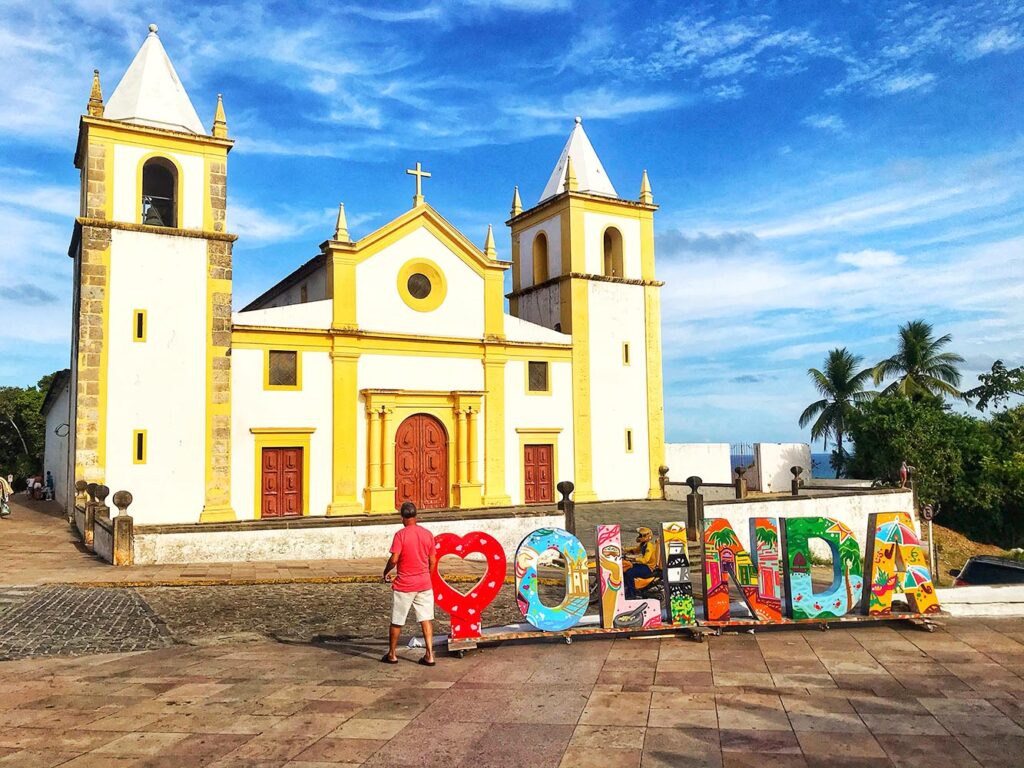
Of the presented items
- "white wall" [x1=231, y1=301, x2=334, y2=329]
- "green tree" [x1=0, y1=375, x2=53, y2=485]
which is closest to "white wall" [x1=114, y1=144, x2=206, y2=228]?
"white wall" [x1=231, y1=301, x2=334, y2=329]

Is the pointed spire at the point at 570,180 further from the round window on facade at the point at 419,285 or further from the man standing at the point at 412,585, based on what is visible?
the man standing at the point at 412,585

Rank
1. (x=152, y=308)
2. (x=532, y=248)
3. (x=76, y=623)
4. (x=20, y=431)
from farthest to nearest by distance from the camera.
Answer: (x=20, y=431) → (x=532, y=248) → (x=152, y=308) → (x=76, y=623)

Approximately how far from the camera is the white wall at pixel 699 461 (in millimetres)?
31938

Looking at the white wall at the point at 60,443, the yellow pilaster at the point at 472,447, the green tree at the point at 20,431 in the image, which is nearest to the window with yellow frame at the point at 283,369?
the yellow pilaster at the point at 472,447

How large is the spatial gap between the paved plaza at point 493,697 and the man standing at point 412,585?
11.2 inches

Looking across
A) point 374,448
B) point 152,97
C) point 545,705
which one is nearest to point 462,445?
point 374,448

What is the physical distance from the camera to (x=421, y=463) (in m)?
23.5

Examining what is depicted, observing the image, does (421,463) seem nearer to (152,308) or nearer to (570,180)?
(152,308)

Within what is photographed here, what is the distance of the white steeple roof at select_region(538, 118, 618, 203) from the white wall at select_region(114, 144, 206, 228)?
11464 mm

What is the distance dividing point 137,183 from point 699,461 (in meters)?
22.3

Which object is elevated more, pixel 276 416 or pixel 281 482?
pixel 276 416

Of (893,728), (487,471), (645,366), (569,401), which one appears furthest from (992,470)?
(893,728)

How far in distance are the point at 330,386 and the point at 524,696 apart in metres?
16.6

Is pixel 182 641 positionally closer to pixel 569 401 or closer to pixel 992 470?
pixel 569 401
